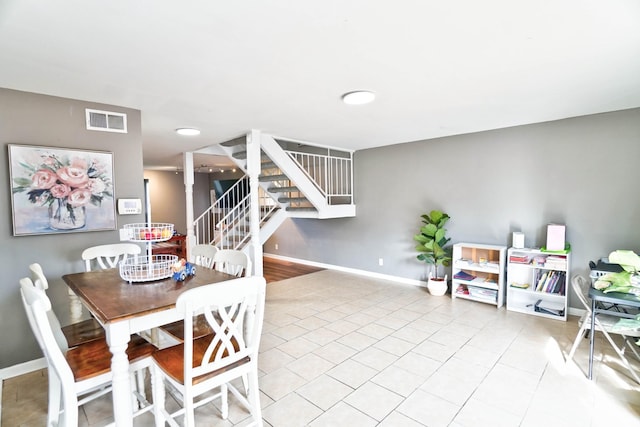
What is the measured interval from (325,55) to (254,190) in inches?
101

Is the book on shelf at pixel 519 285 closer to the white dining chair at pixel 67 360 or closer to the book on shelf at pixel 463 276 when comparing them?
the book on shelf at pixel 463 276

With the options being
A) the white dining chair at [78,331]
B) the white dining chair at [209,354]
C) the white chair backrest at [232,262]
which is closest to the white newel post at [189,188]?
the white chair backrest at [232,262]

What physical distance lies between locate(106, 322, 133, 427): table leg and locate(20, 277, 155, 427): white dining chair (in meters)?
0.15

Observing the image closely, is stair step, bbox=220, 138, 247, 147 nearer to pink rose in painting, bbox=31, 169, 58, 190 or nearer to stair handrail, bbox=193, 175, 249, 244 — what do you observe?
stair handrail, bbox=193, 175, 249, 244

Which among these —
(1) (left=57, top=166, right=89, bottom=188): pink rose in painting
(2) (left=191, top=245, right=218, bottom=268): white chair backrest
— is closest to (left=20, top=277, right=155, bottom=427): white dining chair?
(2) (left=191, top=245, right=218, bottom=268): white chair backrest

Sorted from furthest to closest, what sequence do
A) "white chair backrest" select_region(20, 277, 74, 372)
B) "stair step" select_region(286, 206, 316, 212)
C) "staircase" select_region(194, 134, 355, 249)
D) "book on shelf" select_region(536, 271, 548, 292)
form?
"stair step" select_region(286, 206, 316, 212)
"staircase" select_region(194, 134, 355, 249)
"book on shelf" select_region(536, 271, 548, 292)
"white chair backrest" select_region(20, 277, 74, 372)

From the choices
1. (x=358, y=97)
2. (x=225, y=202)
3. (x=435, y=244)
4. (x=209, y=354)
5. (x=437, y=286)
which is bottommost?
(x=437, y=286)

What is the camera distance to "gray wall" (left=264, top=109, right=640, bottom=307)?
339 cm

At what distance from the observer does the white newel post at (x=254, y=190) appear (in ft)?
13.5

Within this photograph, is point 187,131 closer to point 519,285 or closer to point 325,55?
point 325,55

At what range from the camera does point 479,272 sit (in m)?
4.44

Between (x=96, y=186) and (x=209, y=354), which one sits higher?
(x=96, y=186)

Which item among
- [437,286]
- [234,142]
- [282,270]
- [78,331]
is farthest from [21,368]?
[437,286]

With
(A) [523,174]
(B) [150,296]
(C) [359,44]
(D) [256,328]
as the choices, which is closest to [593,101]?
(A) [523,174]
